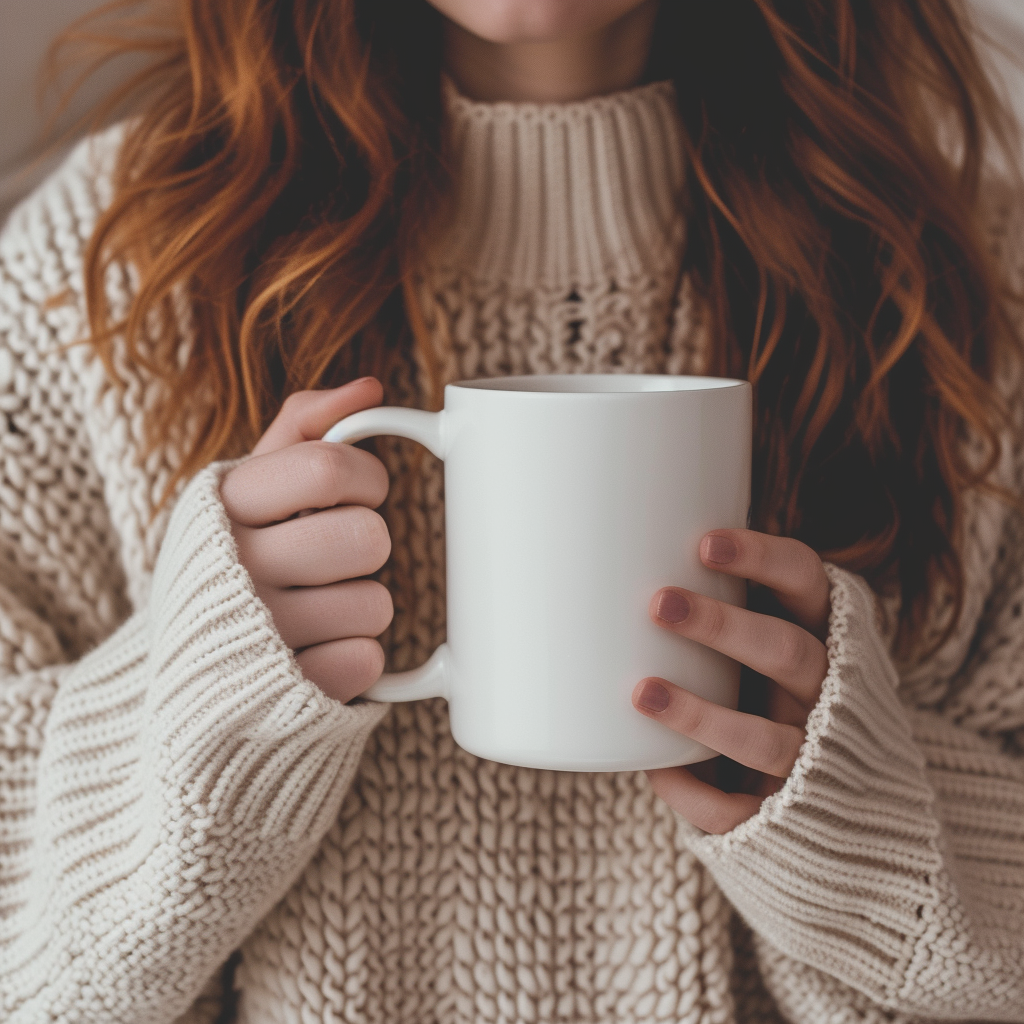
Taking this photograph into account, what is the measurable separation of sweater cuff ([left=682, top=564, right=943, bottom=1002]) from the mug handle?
0.20 meters

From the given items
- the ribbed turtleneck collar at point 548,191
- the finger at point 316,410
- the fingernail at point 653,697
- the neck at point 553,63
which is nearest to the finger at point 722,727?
the fingernail at point 653,697

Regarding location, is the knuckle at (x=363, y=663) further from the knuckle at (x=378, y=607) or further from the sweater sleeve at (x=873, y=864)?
the sweater sleeve at (x=873, y=864)

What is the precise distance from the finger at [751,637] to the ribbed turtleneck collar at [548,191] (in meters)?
0.33

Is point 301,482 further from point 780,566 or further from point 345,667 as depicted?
point 780,566

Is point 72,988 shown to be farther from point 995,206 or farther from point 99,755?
point 995,206

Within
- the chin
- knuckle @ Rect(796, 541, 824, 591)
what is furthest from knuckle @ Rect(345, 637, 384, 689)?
the chin

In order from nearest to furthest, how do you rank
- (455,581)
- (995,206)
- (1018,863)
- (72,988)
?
1. (455,581)
2. (72,988)
3. (1018,863)
4. (995,206)

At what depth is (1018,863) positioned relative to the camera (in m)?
0.77

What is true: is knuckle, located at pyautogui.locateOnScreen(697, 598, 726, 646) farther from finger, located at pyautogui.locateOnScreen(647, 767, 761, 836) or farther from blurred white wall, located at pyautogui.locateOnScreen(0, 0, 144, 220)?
blurred white wall, located at pyautogui.locateOnScreen(0, 0, 144, 220)

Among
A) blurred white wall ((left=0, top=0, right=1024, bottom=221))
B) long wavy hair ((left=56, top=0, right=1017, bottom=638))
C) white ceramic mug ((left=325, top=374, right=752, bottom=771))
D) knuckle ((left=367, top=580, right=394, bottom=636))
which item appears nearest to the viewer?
white ceramic mug ((left=325, top=374, right=752, bottom=771))

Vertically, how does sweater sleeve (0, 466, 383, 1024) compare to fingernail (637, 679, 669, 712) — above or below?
below

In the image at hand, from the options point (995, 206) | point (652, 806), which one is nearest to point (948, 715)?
point (652, 806)

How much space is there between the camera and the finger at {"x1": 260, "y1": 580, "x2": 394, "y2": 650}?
0.58m

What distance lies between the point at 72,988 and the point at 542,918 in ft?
1.00
